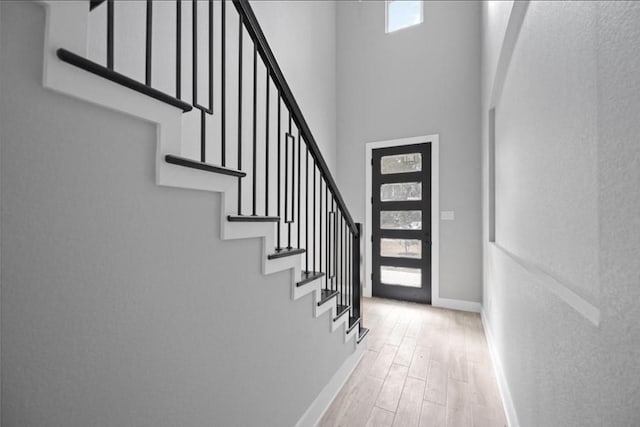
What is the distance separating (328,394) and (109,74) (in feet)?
6.47

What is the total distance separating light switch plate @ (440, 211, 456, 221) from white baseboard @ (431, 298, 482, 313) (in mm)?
1065

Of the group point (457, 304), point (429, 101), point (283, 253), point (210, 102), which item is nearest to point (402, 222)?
point (457, 304)

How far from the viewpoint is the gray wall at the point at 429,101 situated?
3641 millimetres

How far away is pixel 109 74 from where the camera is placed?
2.15ft

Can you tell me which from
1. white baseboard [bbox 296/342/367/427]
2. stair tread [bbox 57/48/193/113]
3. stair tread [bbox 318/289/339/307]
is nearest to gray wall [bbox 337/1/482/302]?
white baseboard [bbox 296/342/367/427]

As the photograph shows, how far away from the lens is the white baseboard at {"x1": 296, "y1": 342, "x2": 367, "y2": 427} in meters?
1.59

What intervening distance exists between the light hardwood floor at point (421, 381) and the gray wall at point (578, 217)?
0.38 metres

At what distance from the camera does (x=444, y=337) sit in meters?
2.85

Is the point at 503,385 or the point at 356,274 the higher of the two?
the point at 356,274

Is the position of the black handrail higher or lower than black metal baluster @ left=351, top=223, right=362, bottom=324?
higher

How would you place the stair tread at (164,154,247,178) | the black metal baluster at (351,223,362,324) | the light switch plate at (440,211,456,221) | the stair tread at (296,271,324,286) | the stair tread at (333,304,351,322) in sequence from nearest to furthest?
the stair tread at (164,154,247,178), the stair tread at (296,271,324,286), the stair tread at (333,304,351,322), the black metal baluster at (351,223,362,324), the light switch plate at (440,211,456,221)

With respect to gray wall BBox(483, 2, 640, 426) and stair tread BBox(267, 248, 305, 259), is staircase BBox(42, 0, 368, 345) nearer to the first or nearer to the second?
stair tread BBox(267, 248, 305, 259)

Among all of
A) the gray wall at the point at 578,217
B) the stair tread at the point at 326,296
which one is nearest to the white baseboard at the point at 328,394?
the stair tread at the point at 326,296

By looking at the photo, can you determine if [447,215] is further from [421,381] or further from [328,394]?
[328,394]
